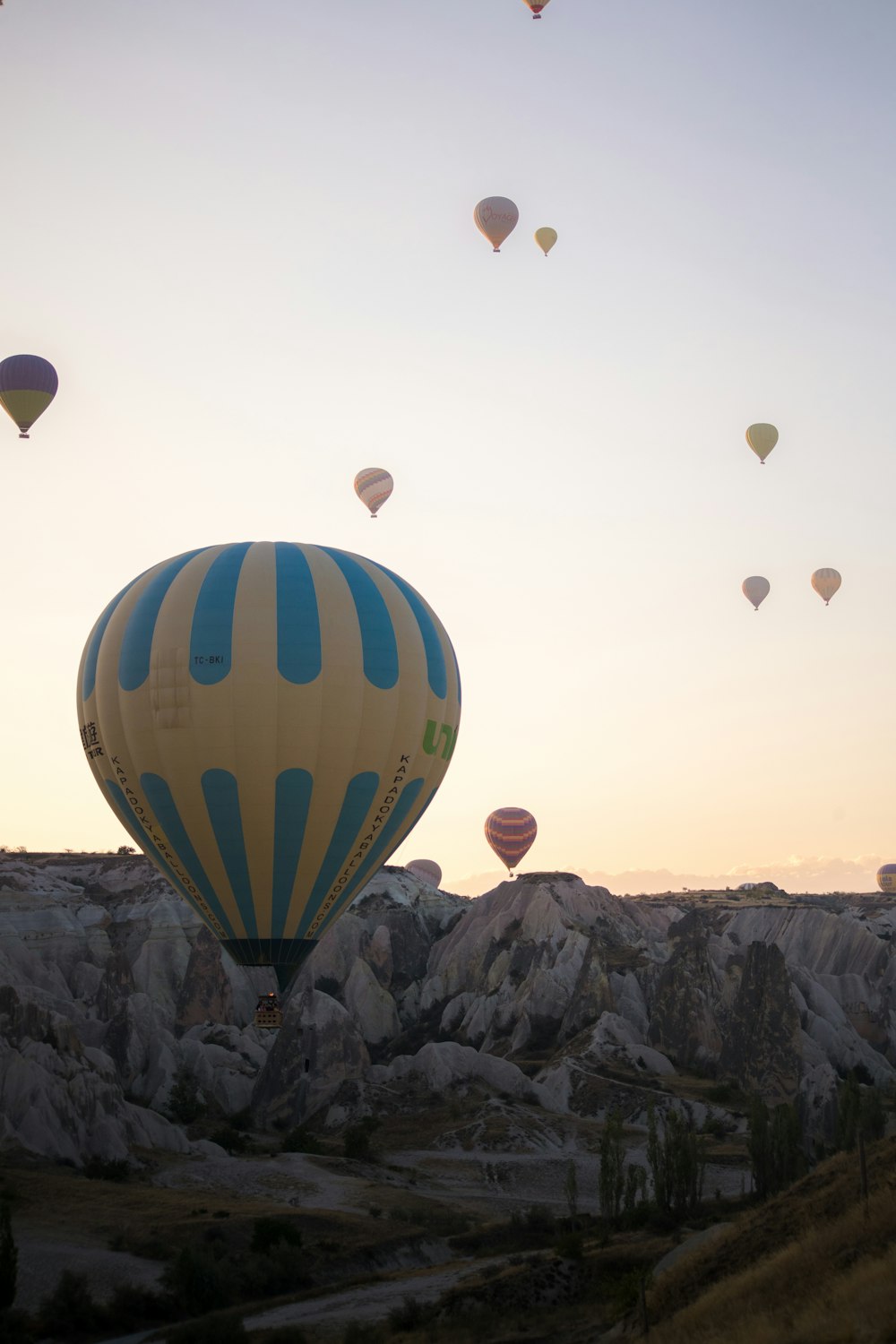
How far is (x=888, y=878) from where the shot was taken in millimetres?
163750

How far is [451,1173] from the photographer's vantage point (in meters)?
52.7

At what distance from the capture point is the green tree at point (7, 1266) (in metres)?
30.6

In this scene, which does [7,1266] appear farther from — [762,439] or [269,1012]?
[762,439]

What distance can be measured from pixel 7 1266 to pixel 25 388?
31.3 m

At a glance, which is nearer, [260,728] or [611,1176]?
[260,728]

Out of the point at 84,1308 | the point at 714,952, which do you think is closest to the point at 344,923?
the point at 714,952

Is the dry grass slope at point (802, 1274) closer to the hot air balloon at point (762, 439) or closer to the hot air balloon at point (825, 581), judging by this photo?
the hot air balloon at point (762, 439)

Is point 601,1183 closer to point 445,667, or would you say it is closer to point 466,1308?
point 466,1308

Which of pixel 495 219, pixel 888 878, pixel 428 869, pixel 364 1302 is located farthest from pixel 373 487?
pixel 888 878

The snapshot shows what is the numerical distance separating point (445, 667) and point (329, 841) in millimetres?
6900

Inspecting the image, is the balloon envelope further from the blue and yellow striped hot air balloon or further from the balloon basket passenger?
the balloon basket passenger

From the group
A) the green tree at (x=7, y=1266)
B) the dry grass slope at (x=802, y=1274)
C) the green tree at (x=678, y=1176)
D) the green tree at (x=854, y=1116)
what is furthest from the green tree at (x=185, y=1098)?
the dry grass slope at (x=802, y=1274)

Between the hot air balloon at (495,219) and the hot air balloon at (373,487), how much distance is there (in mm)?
11761

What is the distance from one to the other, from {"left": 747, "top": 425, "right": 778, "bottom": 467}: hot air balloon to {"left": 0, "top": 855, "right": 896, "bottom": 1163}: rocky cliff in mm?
27019
